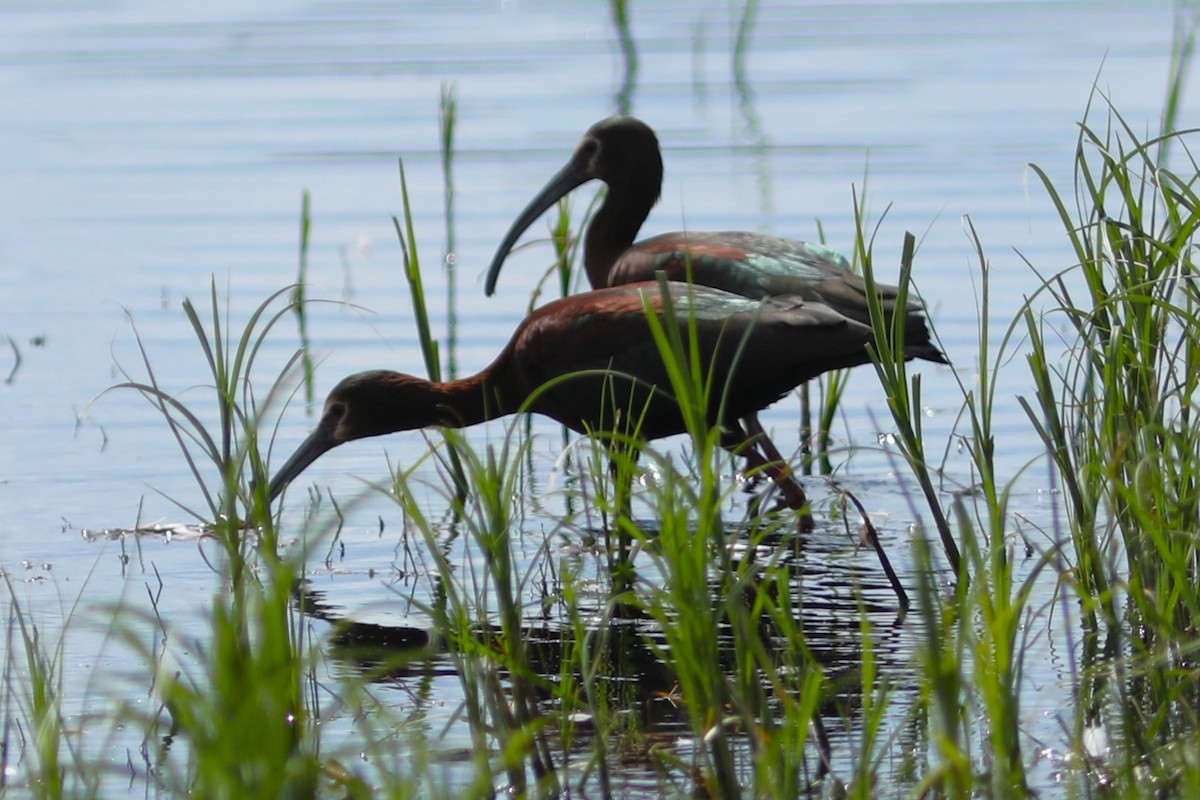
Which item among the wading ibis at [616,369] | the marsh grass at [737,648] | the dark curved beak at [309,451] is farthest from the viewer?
the dark curved beak at [309,451]

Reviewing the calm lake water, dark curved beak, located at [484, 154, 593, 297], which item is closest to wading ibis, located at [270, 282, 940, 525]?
the calm lake water

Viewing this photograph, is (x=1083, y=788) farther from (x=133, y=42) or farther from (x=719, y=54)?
(x=133, y=42)

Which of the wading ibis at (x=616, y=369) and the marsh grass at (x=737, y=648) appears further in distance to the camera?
the wading ibis at (x=616, y=369)

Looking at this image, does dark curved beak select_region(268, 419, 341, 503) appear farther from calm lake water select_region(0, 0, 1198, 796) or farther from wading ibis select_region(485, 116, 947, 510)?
wading ibis select_region(485, 116, 947, 510)

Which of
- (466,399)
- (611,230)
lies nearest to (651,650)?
(466,399)

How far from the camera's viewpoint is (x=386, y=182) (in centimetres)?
1053

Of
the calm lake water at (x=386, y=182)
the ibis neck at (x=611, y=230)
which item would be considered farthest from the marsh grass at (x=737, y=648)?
the ibis neck at (x=611, y=230)

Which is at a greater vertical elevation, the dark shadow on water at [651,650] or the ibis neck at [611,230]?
the ibis neck at [611,230]

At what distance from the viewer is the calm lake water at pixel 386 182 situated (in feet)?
19.7

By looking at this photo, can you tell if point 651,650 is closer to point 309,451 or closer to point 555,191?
point 309,451

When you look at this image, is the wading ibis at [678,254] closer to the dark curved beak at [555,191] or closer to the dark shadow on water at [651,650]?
the dark curved beak at [555,191]

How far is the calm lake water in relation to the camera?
600cm

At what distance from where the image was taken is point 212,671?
256 centimetres

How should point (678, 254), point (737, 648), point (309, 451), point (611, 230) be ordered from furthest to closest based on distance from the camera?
1. point (611, 230)
2. point (678, 254)
3. point (309, 451)
4. point (737, 648)
